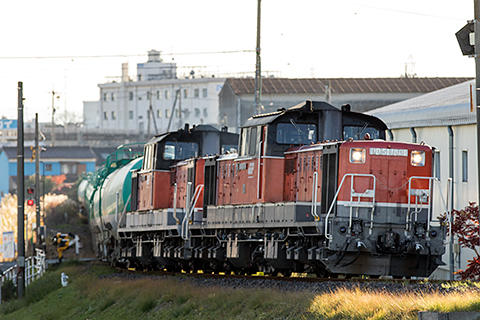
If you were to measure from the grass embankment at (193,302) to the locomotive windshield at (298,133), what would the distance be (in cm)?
394

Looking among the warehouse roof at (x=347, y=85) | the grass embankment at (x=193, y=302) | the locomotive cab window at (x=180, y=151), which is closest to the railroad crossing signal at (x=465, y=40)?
the grass embankment at (x=193, y=302)

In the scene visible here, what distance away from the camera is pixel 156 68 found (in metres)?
127

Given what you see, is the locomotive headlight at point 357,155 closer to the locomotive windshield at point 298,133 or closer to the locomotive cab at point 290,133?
the locomotive cab at point 290,133

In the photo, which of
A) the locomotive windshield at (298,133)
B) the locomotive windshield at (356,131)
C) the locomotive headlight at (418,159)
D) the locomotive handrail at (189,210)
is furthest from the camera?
the locomotive handrail at (189,210)

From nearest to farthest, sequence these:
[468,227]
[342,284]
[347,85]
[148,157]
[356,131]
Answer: [342,284] → [356,131] → [468,227] → [148,157] → [347,85]

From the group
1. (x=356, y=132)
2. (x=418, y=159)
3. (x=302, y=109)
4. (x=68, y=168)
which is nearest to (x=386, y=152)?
(x=418, y=159)

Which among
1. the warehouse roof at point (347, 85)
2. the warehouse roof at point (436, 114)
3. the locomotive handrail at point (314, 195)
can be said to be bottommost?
the locomotive handrail at point (314, 195)

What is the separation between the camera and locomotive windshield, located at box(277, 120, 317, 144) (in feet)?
54.0

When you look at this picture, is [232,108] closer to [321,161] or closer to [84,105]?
[321,161]

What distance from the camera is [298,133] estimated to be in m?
16.6

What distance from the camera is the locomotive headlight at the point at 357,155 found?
575 inches

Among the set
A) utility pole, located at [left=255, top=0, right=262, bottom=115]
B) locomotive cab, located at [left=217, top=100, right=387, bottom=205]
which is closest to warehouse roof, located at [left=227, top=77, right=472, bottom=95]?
utility pole, located at [left=255, top=0, right=262, bottom=115]

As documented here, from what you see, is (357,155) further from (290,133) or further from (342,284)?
(342,284)

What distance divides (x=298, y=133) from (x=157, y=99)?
110472 millimetres
